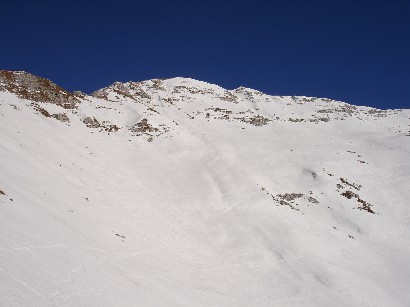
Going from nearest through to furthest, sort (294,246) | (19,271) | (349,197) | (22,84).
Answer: (19,271) → (294,246) → (349,197) → (22,84)

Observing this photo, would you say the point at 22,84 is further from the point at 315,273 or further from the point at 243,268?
the point at 315,273

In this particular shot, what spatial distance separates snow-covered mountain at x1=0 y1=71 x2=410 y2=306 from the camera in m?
15.9

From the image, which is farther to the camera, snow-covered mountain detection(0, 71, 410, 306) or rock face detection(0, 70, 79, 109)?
rock face detection(0, 70, 79, 109)

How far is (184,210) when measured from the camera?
3234 cm

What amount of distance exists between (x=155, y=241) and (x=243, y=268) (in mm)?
6545

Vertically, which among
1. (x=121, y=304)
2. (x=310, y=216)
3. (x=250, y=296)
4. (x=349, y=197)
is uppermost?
(x=349, y=197)

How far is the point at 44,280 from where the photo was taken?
1234cm

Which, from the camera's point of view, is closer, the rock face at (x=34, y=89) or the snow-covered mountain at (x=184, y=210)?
the snow-covered mountain at (x=184, y=210)

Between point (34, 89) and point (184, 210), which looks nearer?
point (184, 210)

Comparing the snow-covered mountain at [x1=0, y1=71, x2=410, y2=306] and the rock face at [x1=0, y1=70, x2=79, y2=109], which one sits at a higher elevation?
the rock face at [x1=0, y1=70, x2=79, y2=109]

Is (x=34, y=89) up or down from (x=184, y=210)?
up

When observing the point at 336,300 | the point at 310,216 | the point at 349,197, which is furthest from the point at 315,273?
the point at 349,197

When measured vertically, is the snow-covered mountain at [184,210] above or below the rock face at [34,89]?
below

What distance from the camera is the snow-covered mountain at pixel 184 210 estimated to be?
52.2 ft
